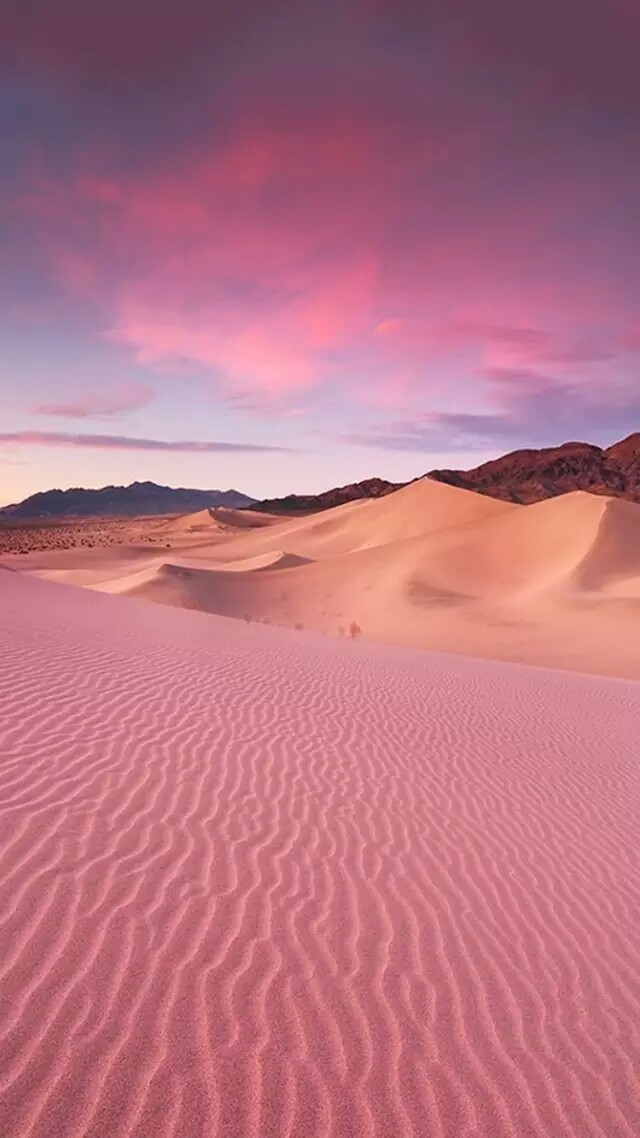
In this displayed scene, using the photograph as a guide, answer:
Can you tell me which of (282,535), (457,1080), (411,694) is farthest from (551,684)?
(282,535)

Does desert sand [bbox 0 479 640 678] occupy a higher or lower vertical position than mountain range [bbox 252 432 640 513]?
lower

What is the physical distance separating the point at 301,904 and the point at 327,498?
562 ft

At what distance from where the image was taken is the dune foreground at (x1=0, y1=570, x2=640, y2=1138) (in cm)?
305

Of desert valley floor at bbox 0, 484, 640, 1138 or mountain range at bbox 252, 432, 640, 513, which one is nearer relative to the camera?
desert valley floor at bbox 0, 484, 640, 1138

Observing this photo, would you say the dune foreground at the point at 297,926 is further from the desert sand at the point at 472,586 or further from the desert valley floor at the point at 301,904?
the desert sand at the point at 472,586

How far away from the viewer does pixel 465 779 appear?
7.96 metres

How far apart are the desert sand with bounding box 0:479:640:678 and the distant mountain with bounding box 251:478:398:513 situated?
4054 inches

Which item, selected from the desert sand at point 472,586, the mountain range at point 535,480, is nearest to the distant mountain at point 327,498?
the mountain range at point 535,480

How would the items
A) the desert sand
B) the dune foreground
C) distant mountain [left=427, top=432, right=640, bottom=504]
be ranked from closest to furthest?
the dune foreground, the desert sand, distant mountain [left=427, top=432, right=640, bottom=504]

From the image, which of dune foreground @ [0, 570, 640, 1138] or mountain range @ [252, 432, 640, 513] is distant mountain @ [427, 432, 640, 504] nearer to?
mountain range @ [252, 432, 640, 513]

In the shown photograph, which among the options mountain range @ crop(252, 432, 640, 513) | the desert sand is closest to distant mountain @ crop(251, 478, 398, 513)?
mountain range @ crop(252, 432, 640, 513)

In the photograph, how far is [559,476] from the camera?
17625 centimetres

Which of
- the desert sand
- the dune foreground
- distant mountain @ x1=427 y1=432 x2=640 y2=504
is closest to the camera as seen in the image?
the dune foreground

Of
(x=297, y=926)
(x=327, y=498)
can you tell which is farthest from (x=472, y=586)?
(x=327, y=498)
